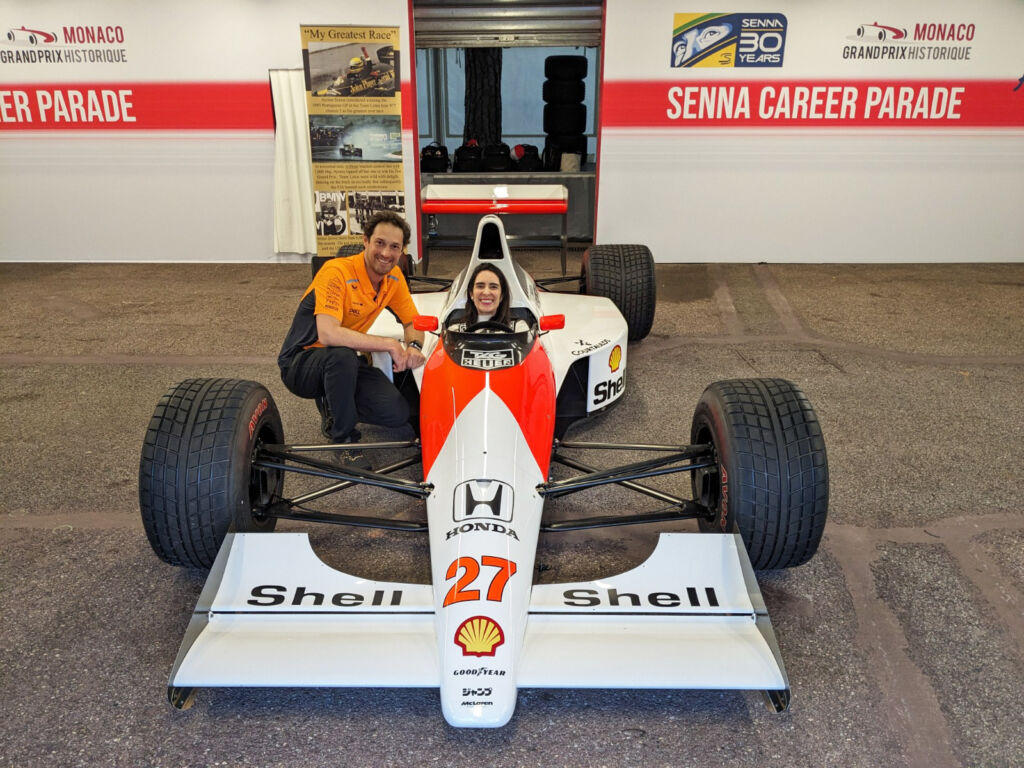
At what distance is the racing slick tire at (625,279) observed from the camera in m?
5.30

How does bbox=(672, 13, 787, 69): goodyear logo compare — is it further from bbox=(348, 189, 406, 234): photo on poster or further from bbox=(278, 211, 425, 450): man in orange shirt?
bbox=(278, 211, 425, 450): man in orange shirt

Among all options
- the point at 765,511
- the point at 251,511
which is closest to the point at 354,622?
the point at 251,511

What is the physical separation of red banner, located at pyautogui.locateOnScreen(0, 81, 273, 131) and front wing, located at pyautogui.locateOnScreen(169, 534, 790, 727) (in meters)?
7.07

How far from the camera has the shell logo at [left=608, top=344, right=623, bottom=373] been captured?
4051mm

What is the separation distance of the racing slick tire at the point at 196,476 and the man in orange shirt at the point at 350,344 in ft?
2.58

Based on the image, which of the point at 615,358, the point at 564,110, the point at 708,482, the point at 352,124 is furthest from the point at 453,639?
the point at 564,110

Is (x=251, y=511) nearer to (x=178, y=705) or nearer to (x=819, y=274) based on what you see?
(x=178, y=705)

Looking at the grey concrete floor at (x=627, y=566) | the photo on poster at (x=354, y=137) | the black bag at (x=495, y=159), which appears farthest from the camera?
the black bag at (x=495, y=159)

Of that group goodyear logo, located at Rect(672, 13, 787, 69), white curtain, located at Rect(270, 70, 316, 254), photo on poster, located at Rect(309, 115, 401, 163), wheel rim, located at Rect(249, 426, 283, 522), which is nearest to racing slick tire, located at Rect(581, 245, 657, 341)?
wheel rim, located at Rect(249, 426, 283, 522)

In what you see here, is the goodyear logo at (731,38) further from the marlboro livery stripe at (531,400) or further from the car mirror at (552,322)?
the marlboro livery stripe at (531,400)

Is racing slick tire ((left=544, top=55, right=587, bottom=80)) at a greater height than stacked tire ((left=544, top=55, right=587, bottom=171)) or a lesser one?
greater

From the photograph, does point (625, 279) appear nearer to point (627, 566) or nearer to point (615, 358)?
point (615, 358)

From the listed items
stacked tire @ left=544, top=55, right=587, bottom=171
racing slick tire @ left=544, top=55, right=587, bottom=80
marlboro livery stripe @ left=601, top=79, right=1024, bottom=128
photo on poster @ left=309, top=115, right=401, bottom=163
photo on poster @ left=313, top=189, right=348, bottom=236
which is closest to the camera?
photo on poster @ left=309, top=115, right=401, bottom=163

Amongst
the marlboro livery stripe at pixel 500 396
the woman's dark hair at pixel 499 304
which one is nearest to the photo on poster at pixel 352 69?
the woman's dark hair at pixel 499 304
